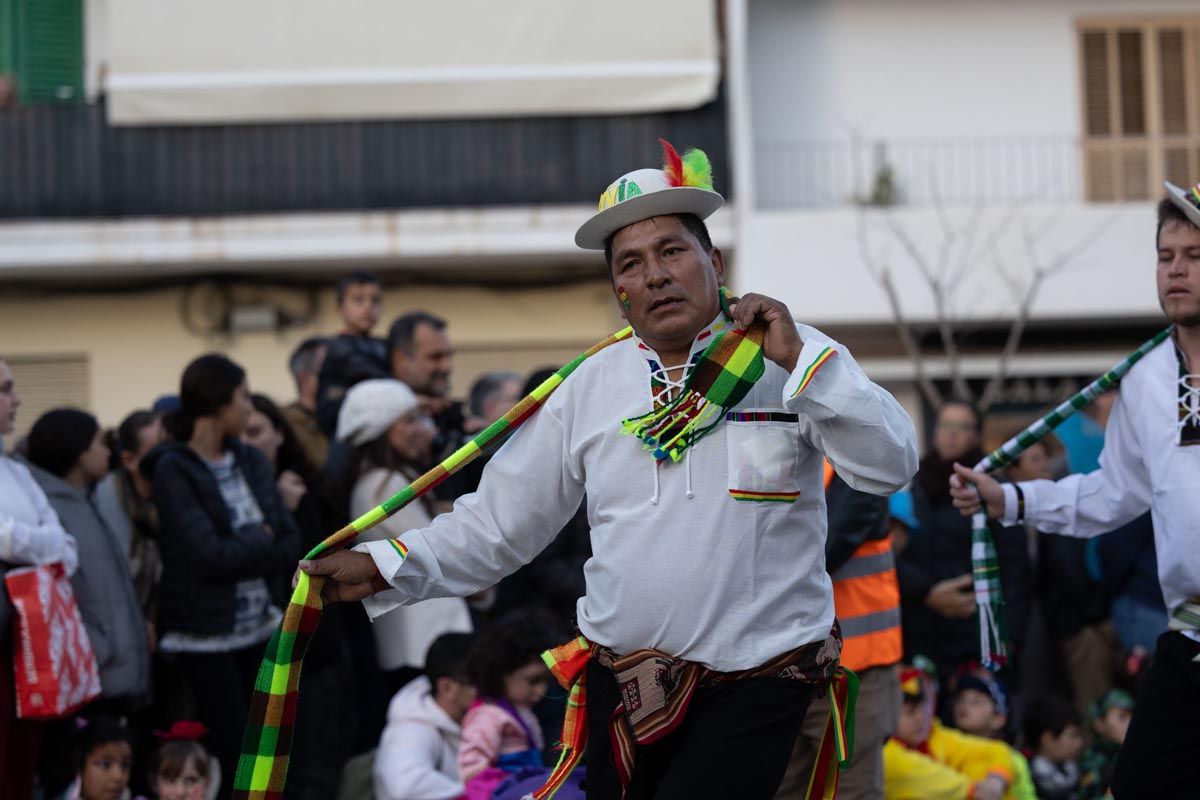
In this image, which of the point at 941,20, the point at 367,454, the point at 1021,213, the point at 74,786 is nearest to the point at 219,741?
the point at 74,786

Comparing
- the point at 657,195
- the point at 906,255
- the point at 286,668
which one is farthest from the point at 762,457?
the point at 906,255

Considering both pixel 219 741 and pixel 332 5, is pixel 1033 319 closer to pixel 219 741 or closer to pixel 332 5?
pixel 332 5

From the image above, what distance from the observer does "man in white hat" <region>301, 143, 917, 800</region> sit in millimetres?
3959

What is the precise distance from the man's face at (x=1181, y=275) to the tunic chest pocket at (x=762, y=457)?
1.64 meters

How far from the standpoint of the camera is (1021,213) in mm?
16781

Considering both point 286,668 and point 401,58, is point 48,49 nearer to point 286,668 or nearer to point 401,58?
point 401,58

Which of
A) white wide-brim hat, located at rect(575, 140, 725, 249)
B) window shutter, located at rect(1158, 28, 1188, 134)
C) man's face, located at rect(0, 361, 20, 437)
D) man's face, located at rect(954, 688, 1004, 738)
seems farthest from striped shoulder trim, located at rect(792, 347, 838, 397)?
window shutter, located at rect(1158, 28, 1188, 134)

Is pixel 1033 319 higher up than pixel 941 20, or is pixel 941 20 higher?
pixel 941 20

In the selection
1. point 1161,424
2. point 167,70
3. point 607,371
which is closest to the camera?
point 607,371

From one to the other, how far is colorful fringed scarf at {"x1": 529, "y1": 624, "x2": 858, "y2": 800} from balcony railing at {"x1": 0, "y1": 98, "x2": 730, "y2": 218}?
1247 cm

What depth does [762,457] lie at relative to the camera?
401 cm

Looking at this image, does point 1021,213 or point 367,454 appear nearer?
point 367,454

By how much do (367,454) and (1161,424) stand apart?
12.6ft

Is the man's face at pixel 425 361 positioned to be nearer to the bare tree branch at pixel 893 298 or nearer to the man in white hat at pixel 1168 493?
the man in white hat at pixel 1168 493
